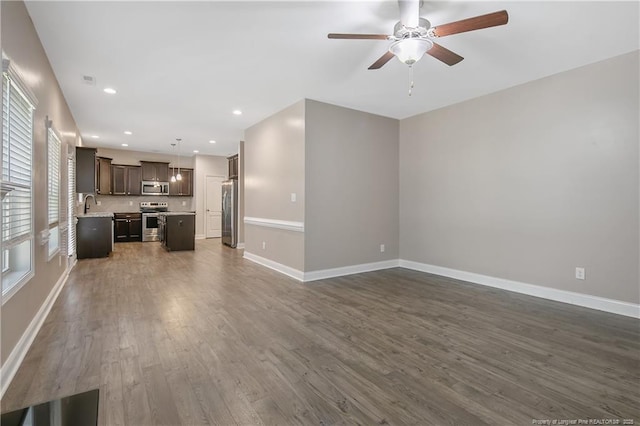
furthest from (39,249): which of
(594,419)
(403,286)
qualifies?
(594,419)

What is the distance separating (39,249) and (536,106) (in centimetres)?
567

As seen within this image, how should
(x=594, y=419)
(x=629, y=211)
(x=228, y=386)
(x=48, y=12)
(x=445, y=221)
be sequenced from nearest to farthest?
(x=594, y=419)
(x=228, y=386)
(x=48, y=12)
(x=629, y=211)
(x=445, y=221)

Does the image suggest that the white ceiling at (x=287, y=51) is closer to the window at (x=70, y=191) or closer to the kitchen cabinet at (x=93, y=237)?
the window at (x=70, y=191)

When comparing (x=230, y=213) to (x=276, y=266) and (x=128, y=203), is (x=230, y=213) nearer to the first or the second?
(x=276, y=266)

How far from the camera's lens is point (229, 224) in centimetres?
806

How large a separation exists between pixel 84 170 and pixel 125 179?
348 centimetres

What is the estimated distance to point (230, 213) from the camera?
8016 mm

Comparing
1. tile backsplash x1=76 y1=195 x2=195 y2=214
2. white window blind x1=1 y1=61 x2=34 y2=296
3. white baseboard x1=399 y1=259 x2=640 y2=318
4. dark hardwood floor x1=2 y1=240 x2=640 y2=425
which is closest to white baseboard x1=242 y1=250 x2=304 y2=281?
dark hardwood floor x1=2 y1=240 x2=640 y2=425

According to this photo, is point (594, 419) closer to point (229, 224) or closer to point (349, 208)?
point (349, 208)

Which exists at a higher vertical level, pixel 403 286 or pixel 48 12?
A: pixel 48 12

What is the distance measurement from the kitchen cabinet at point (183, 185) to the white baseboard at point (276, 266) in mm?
4601

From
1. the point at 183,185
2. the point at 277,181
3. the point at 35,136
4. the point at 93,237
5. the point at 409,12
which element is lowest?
the point at 93,237

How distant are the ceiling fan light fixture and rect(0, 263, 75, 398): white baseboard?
3.44m

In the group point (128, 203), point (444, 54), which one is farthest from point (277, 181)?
point (128, 203)
